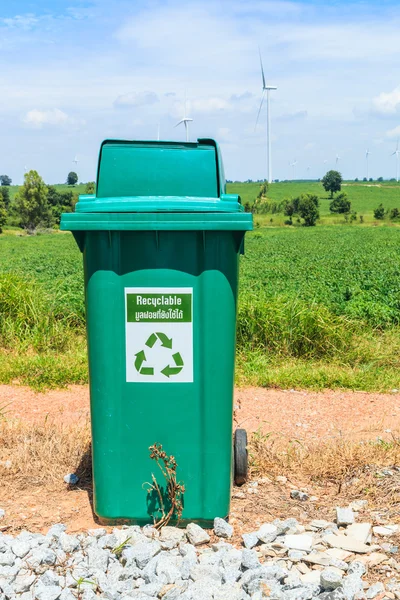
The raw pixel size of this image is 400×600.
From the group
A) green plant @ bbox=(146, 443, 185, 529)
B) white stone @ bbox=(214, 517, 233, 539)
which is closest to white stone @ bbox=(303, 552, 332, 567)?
white stone @ bbox=(214, 517, 233, 539)

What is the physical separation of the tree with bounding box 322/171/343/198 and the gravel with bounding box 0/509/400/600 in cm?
8146

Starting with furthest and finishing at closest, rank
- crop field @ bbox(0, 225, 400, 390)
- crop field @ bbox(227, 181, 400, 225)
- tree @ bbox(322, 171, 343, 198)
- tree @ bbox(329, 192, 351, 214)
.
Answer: tree @ bbox(322, 171, 343, 198) → tree @ bbox(329, 192, 351, 214) → crop field @ bbox(227, 181, 400, 225) → crop field @ bbox(0, 225, 400, 390)

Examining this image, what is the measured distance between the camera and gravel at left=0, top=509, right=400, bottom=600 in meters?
2.43

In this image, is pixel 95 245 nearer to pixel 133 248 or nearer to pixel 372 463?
pixel 133 248

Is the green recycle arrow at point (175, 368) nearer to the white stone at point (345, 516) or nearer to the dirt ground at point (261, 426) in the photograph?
the dirt ground at point (261, 426)

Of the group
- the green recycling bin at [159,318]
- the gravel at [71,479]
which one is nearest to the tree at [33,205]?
the gravel at [71,479]

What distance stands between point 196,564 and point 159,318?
1117 mm

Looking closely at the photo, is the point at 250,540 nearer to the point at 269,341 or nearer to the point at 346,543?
the point at 346,543

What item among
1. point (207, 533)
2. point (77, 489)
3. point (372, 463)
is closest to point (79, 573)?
point (207, 533)

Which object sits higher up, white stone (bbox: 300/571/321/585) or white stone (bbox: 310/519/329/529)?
white stone (bbox: 300/571/321/585)

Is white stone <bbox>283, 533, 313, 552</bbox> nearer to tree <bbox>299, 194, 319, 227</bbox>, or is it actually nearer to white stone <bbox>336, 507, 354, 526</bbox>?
white stone <bbox>336, 507, 354, 526</bbox>

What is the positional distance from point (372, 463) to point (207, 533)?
4.06 ft

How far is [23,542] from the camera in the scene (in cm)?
273

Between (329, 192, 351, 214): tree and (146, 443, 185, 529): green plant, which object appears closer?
(146, 443, 185, 529): green plant
